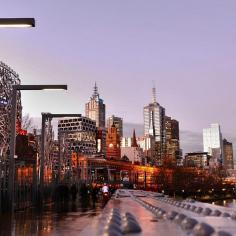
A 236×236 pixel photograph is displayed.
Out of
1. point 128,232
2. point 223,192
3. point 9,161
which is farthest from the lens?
point 223,192

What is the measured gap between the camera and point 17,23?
52.6 feet

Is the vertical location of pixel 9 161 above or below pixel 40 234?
above

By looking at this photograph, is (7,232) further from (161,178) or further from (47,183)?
(161,178)

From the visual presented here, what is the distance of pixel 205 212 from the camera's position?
13.3m

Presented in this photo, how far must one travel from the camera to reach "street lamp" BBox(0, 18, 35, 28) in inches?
623

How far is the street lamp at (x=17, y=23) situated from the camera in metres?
15.8

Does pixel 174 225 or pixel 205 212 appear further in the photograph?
pixel 205 212

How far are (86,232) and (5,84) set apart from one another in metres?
34.8

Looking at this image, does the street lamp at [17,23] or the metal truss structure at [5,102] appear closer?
the street lamp at [17,23]

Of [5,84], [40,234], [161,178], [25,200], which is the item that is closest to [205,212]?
[40,234]

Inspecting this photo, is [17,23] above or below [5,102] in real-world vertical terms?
below

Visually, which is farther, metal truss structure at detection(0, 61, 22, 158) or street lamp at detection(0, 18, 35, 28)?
metal truss structure at detection(0, 61, 22, 158)

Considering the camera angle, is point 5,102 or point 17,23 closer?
point 17,23

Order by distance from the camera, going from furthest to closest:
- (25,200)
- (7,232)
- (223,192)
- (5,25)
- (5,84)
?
(223,192), (5,84), (25,200), (7,232), (5,25)
